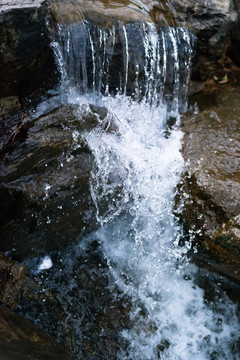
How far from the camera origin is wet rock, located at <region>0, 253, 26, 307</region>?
9.29ft

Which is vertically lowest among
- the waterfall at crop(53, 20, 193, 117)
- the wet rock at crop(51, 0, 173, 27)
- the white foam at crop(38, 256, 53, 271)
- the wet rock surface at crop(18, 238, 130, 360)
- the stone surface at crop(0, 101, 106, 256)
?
the wet rock surface at crop(18, 238, 130, 360)

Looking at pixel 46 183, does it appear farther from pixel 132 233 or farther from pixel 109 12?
pixel 109 12

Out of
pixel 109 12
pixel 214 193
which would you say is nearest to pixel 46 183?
pixel 214 193

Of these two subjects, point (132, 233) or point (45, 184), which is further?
point (132, 233)

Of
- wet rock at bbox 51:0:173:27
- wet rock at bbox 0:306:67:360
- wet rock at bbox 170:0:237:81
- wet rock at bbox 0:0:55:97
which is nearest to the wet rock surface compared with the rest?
wet rock at bbox 0:306:67:360

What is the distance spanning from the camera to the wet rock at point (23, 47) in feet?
10.6

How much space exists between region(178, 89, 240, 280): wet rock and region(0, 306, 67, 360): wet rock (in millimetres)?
1662

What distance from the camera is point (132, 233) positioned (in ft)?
12.5

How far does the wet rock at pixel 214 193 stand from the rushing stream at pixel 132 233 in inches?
6.0

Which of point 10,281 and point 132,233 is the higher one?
point 10,281

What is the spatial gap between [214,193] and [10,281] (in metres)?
1.95

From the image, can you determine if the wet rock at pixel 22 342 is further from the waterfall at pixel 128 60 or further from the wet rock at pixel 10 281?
the waterfall at pixel 128 60

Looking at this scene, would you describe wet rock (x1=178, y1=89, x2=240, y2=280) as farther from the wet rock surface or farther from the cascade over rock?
the cascade over rock

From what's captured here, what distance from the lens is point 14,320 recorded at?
2.50m
